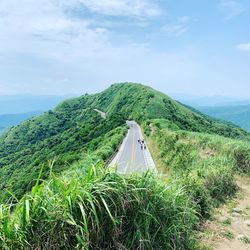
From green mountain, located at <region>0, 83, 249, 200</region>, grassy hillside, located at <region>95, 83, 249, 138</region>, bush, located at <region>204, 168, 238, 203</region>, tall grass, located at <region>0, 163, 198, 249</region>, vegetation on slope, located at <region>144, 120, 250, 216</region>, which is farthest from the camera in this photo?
grassy hillside, located at <region>95, 83, 249, 138</region>

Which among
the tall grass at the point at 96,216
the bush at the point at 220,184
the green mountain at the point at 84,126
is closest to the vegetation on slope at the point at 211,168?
the bush at the point at 220,184

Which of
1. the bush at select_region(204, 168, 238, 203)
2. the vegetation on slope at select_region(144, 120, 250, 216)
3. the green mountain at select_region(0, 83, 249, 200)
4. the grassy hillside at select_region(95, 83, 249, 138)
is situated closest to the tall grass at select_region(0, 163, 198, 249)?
the vegetation on slope at select_region(144, 120, 250, 216)

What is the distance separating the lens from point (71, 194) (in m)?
5.66

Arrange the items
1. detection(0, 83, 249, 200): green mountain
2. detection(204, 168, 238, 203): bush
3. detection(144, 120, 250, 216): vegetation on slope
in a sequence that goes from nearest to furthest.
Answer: detection(144, 120, 250, 216): vegetation on slope, detection(204, 168, 238, 203): bush, detection(0, 83, 249, 200): green mountain

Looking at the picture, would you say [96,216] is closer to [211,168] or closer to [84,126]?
[211,168]

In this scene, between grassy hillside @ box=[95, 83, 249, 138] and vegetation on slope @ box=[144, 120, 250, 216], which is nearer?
vegetation on slope @ box=[144, 120, 250, 216]

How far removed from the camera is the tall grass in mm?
5371

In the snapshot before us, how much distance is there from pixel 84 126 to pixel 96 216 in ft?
307

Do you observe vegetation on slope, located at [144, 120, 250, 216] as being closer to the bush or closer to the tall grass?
the bush

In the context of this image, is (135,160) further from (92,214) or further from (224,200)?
(92,214)

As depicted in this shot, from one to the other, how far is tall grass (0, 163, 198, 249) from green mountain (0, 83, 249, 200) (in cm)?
2929

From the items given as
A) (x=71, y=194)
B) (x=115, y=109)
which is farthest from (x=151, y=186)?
(x=115, y=109)

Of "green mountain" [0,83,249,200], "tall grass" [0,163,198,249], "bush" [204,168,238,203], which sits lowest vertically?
"green mountain" [0,83,249,200]

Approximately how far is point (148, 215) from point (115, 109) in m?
117
